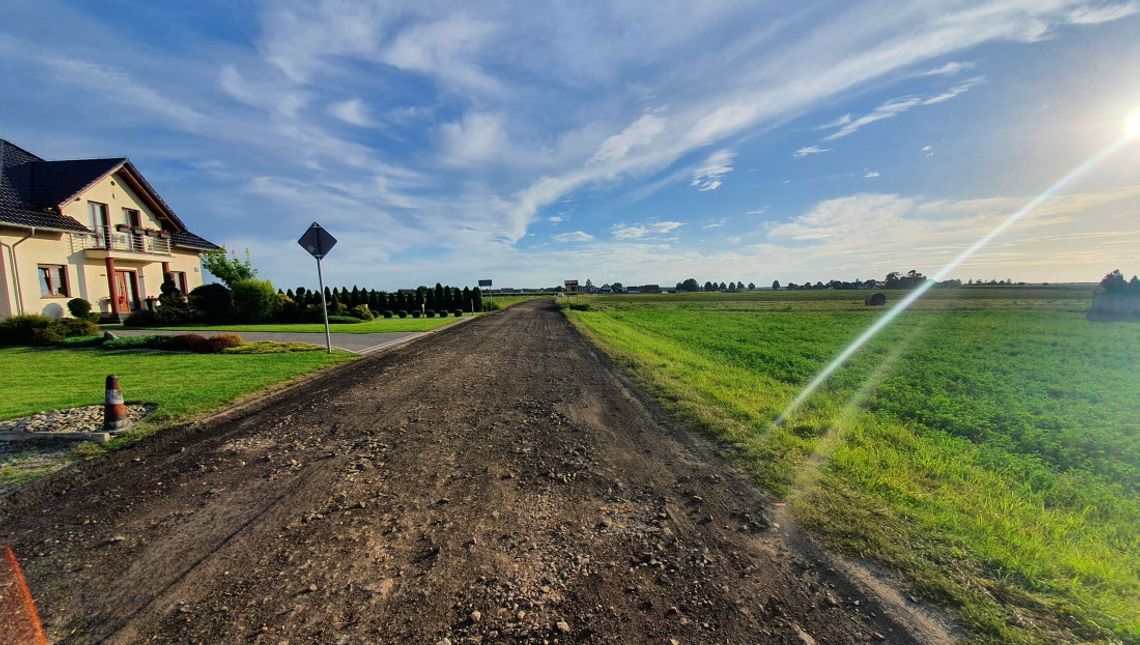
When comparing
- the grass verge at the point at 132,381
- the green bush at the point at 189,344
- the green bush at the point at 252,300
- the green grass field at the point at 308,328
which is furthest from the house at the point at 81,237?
the green bush at the point at 189,344

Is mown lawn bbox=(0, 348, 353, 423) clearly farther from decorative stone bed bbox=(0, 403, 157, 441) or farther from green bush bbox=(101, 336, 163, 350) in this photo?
green bush bbox=(101, 336, 163, 350)

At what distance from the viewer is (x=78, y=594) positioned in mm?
2508

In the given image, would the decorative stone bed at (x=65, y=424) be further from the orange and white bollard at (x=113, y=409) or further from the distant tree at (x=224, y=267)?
the distant tree at (x=224, y=267)

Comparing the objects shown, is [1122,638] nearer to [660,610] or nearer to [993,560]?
[993,560]

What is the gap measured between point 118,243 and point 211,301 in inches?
231

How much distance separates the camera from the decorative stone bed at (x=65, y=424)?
5.18m

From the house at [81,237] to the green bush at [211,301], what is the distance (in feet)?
10.2

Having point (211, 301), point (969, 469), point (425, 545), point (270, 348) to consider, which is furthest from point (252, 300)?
point (969, 469)

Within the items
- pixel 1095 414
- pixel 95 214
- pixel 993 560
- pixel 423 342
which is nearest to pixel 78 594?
pixel 993 560

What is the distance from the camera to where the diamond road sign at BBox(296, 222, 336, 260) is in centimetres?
1276

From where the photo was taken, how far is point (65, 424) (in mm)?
5707

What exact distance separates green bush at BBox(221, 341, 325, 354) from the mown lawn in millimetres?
535

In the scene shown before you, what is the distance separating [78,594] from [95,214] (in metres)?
30.9

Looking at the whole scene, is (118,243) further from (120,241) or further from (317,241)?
(317,241)
